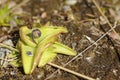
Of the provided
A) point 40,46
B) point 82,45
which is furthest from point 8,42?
point 82,45

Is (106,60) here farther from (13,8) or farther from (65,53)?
(13,8)

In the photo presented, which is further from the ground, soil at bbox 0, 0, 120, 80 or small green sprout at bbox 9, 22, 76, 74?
small green sprout at bbox 9, 22, 76, 74

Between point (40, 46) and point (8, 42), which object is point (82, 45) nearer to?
point (40, 46)

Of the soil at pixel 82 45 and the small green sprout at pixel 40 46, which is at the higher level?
the small green sprout at pixel 40 46

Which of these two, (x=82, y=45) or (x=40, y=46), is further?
(x=82, y=45)

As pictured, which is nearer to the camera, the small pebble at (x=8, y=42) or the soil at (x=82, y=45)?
the soil at (x=82, y=45)

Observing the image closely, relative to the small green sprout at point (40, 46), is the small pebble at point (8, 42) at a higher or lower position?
lower

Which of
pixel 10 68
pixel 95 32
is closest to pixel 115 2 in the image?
pixel 95 32

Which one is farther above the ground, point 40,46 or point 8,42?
point 40,46
